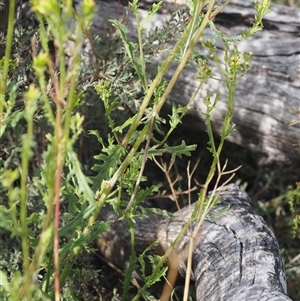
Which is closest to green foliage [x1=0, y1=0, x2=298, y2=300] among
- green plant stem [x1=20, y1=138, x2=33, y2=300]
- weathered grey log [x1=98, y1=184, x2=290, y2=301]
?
green plant stem [x1=20, y1=138, x2=33, y2=300]

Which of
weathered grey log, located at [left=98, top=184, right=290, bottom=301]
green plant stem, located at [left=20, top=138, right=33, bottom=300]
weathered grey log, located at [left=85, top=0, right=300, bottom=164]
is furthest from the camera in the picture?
weathered grey log, located at [left=85, top=0, right=300, bottom=164]

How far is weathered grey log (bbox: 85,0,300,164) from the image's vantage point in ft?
8.79

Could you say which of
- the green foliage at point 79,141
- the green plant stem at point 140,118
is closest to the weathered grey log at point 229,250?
the green foliage at point 79,141

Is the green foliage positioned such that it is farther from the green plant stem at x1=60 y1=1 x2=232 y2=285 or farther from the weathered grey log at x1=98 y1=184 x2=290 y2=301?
the weathered grey log at x1=98 y1=184 x2=290 y2=301

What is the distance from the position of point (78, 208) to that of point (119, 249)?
93cm

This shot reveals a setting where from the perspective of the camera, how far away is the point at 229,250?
6.34 feet

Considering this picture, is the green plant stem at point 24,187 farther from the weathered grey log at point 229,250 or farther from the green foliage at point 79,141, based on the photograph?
the weathered grey log at point 229,250

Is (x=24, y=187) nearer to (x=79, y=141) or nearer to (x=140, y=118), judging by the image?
(x=140, y=118)

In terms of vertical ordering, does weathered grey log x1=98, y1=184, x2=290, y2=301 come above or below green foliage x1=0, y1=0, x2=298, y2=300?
below

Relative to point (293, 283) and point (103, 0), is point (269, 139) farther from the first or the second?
point (103, 0)

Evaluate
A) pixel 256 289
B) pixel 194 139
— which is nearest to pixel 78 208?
pixel 256 289

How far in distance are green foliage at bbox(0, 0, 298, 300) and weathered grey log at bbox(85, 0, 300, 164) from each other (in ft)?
0.64

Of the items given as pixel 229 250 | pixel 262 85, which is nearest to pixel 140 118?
pixel 229 250

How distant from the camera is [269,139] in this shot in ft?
9.16
